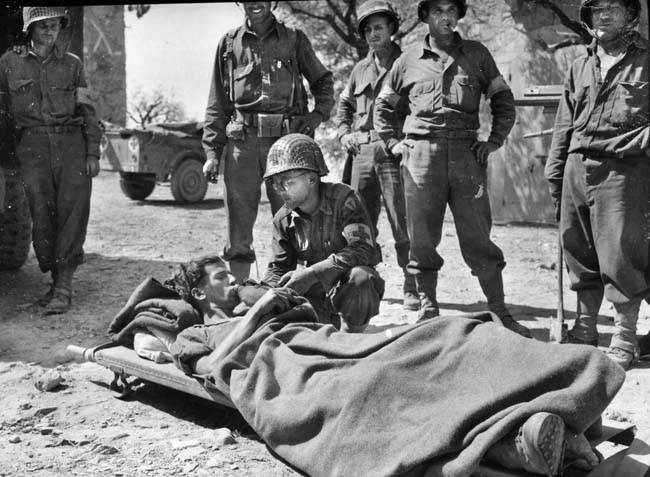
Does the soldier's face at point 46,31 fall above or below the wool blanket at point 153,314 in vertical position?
above

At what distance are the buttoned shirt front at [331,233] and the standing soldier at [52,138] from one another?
277 centimetres

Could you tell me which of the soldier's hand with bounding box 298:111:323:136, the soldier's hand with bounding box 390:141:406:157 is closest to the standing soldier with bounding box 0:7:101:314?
the soldier's hand with bounding box 298:111:323:136

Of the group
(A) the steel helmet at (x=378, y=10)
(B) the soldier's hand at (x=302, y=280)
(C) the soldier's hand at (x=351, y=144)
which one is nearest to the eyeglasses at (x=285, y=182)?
(B) the soldier's hand at (x=302, y=280)

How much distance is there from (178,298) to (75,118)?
8.91ft

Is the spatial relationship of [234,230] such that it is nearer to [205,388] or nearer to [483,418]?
[205,388]

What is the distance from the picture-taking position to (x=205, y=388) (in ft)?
14.3

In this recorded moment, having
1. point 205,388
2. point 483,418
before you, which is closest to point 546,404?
point 483,418

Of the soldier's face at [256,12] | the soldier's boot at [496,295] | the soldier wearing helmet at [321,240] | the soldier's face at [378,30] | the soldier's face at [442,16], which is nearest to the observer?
the soldier wearing helmet at [321,240]

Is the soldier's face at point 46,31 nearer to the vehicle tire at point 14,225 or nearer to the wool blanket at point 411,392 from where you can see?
the vehicle tire at point 14,225

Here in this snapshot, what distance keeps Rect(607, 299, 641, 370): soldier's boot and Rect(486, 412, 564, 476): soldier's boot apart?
8.52 feet

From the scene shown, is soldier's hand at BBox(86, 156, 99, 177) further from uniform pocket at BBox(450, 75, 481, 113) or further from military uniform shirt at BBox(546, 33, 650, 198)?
military uniform shirt at BBox(546, 33, 650, 198)

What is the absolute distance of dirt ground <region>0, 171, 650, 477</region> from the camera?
414 centimetres

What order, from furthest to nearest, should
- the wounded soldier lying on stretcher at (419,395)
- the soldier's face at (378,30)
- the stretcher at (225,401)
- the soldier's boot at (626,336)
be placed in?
the soldier's face at (378,30) → the soldier's boot at (626,336) → the stretcher at (225,401) → the wounded soldier lying on stretcher at (419,395)

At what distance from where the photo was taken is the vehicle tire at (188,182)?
14750 millimetres
